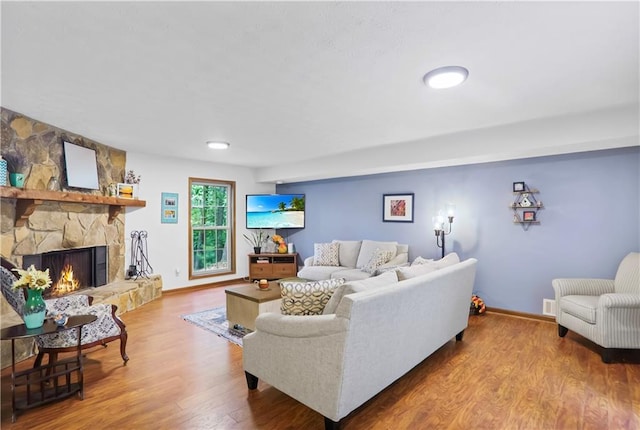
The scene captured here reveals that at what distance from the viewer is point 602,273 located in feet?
12.0

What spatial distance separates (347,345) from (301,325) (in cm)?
32

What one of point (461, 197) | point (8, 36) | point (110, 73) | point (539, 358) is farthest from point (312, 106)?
point (539, 358)

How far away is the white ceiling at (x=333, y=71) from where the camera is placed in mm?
1637

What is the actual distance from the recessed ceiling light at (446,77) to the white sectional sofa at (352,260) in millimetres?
2861

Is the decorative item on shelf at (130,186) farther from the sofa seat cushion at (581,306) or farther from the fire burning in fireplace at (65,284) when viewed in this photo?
the sofa seat cushion at (581,306)

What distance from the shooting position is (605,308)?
2879 millimetres

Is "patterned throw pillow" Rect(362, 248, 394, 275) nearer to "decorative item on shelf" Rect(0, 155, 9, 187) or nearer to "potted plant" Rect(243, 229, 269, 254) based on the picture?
"potted plant" Rect(243, 229, 269, 254)

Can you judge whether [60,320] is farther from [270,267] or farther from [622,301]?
[622,301]

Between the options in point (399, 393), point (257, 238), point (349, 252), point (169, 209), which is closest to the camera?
point (399, 393)

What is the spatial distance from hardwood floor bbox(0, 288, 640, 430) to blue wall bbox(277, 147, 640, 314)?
2.94 ft

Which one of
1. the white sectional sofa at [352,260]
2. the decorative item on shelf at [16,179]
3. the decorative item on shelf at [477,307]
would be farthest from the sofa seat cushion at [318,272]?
the decorative item on shelf at [16,179]

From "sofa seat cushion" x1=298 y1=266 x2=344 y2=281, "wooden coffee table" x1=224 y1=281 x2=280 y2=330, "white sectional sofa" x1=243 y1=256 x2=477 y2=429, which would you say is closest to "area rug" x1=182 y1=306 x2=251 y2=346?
"wooden coffee table" x1=224 y1=281 x2=280 y2=330

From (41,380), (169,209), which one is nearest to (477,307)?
(41,380)

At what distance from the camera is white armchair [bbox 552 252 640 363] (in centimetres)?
284
